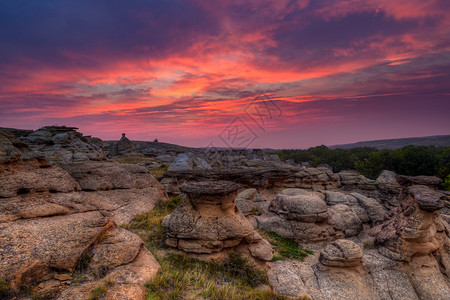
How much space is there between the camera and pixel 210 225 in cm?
952

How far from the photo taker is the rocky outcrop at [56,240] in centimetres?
575

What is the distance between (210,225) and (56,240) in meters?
5.22

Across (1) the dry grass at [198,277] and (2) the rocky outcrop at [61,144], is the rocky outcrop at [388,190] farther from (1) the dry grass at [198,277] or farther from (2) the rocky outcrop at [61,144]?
(2) the rocky outcrop at [61,144]

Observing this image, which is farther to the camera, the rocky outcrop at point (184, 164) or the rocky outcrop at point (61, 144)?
the rocky outcrop at point (184, 164)

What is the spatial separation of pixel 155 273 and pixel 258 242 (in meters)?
4.76

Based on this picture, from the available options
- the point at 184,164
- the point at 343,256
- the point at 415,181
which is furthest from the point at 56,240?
the point at 415,181

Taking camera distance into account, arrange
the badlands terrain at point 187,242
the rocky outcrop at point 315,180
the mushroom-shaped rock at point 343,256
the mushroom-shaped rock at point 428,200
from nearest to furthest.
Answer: the badlands terrain at point 187,242, the mushroom-shaped rock at point 343,256, the mushroom-shaped rock at point 428,200, the rocky outcrop at point 315,180

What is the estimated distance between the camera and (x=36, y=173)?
28.9ft

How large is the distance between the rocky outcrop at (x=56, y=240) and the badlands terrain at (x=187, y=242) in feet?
0.09

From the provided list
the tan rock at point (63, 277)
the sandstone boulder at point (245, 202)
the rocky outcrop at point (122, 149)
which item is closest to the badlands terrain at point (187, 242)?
the tan rock at point (63, 277)

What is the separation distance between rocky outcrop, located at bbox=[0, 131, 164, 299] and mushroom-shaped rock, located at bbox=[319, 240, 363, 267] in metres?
7.22

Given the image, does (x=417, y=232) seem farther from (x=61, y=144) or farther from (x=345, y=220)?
(x=61, y=144)

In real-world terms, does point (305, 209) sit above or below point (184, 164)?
below

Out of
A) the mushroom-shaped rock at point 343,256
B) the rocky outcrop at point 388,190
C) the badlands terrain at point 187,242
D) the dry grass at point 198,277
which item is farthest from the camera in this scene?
the rocky outcrop at point 388,190
